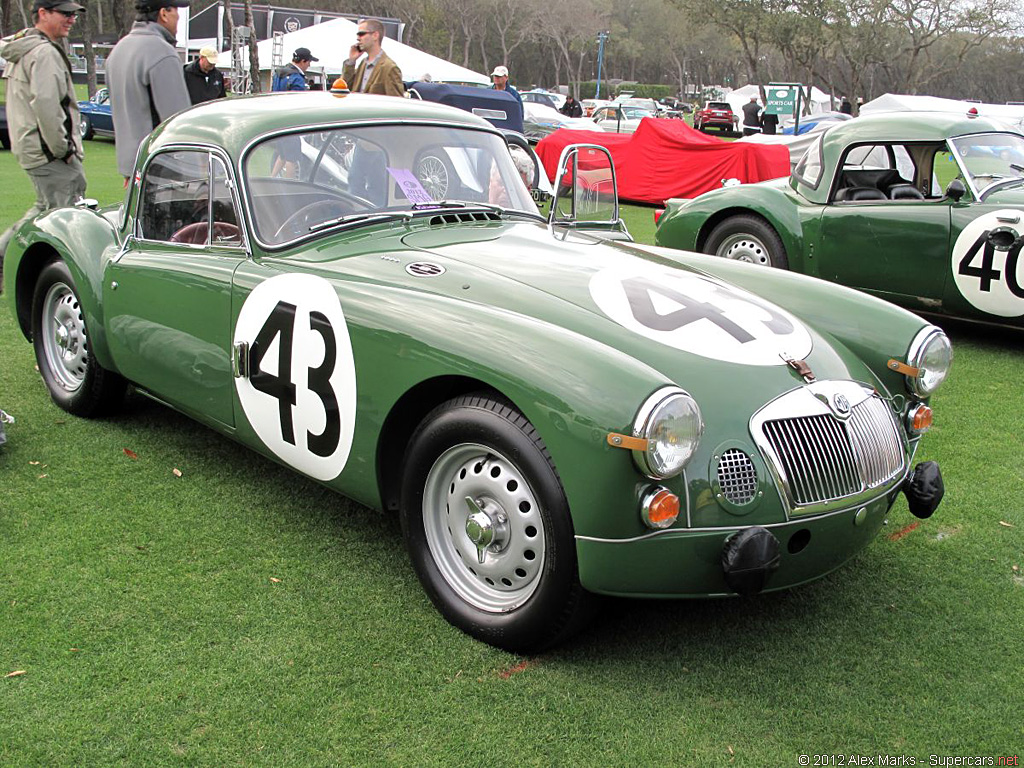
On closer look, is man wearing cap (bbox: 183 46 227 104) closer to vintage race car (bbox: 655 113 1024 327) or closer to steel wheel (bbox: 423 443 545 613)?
vintage race car (bbox: 655 113 1024 327)

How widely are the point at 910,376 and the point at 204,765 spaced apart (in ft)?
8.83

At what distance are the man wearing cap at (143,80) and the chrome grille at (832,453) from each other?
496cm

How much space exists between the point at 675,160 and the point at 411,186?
11.0 m

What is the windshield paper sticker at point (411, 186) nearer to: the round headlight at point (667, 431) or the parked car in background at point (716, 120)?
the round headlight at point (667, 431)

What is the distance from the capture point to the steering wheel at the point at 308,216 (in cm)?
387

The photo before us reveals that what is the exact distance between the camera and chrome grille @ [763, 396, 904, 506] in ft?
9.39

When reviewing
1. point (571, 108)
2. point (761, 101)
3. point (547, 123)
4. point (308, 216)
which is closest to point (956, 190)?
point (308, 216)

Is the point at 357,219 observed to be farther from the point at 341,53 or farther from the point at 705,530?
the point at 341,53

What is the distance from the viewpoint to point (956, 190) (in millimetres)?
6758

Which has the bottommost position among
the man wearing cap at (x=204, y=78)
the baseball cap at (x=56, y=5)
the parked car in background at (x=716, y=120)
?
the parked car in background at (x=716, y=120)

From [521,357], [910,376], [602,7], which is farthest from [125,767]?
[602,7]

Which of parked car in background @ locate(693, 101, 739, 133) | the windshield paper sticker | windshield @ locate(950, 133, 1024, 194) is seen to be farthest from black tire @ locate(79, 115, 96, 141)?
parked car in background @ locate(693, 101, 739, 133)

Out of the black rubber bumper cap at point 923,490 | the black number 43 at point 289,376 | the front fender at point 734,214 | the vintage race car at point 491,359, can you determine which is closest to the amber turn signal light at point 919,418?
the vintage race car at point 491,359

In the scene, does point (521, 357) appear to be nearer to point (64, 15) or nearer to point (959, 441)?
point (959, 441)
